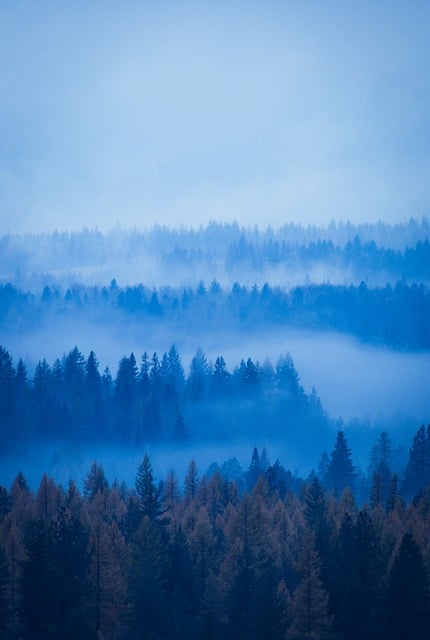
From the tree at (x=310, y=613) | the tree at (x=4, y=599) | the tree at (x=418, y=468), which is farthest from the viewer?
the tree at (x=418, y=468)

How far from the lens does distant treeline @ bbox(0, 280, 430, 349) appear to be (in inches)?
3797

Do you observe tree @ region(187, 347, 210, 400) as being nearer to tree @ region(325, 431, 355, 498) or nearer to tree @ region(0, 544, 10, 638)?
tree @ region(325, 431, 355, 498)

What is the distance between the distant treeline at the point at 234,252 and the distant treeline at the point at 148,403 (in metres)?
35.7

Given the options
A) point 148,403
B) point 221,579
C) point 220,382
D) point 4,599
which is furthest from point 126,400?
point 4,599

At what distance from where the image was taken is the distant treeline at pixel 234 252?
367ft

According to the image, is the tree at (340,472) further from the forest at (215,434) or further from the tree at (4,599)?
the tree at (4,599)

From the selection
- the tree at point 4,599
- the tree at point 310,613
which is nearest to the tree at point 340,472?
the tree at point 310,613

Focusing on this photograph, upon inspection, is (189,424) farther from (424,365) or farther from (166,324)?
(424,365)

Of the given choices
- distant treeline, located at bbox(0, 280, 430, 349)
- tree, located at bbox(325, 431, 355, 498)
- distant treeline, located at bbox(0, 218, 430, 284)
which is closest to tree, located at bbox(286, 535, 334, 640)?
tree, located at bbox(325, 431, 355, 498)

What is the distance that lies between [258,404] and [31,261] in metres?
65.0

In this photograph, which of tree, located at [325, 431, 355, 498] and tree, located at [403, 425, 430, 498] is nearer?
tree, located at [403, 425, 430, 498]

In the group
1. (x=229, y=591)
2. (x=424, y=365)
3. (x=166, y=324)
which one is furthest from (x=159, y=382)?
(x=229, y=591)

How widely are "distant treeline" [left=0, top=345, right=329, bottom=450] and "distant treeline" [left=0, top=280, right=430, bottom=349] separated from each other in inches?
647

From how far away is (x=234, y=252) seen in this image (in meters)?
127
